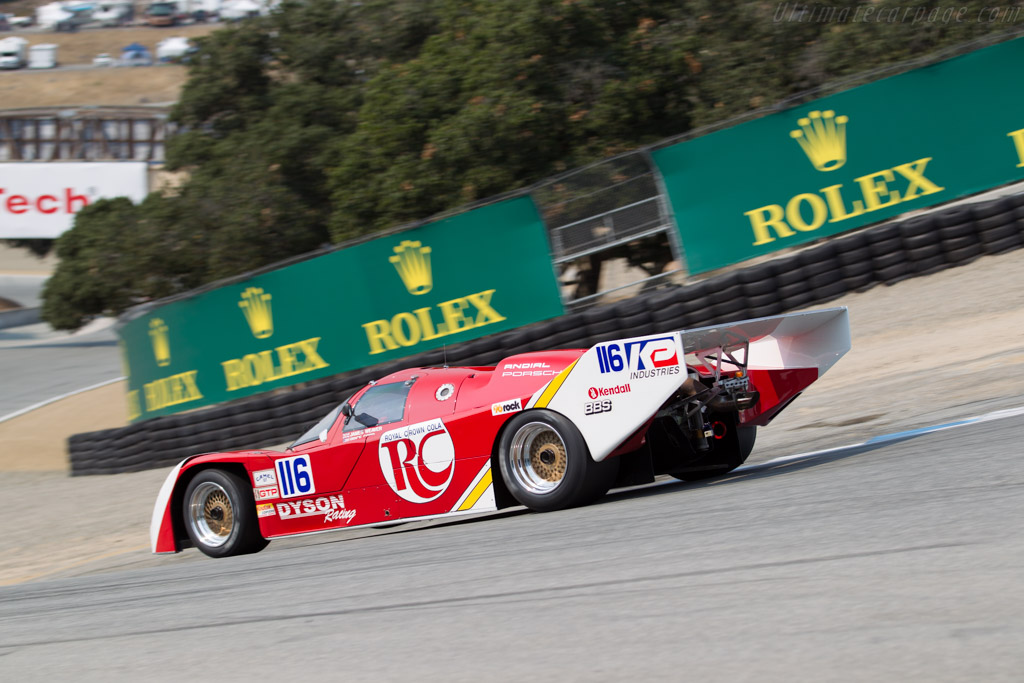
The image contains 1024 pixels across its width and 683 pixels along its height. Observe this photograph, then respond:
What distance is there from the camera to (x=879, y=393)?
9.70 m

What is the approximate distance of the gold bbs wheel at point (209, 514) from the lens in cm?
809

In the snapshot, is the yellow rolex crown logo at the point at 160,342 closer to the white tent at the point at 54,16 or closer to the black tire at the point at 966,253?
the black tire at the point at 966,253

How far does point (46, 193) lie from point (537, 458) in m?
37.7

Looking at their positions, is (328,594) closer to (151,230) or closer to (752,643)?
(752,643)

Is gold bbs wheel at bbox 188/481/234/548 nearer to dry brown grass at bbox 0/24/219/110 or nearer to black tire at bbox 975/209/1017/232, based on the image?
black tire at bbox 975/209/1017/232

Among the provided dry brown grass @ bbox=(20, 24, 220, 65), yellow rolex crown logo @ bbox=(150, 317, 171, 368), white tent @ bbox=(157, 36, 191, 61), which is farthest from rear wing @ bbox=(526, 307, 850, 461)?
dry brown grass @ bbox=(20, 24, 220, 65)

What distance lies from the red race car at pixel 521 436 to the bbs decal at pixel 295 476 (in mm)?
11

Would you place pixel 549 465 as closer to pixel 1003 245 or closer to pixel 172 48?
pixel 1003 245

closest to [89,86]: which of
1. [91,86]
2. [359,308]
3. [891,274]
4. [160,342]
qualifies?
[91,86]

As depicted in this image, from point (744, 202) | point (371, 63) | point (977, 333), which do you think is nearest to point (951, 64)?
point (744, 202)

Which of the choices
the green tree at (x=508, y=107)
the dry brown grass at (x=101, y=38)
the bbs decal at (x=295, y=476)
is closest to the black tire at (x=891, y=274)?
the green tree at (x=508, y=107)

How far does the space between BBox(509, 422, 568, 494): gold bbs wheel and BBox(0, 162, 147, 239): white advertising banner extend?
3563 cm

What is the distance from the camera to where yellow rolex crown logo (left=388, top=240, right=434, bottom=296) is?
1345 cm

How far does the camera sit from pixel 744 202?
12.7 meters
